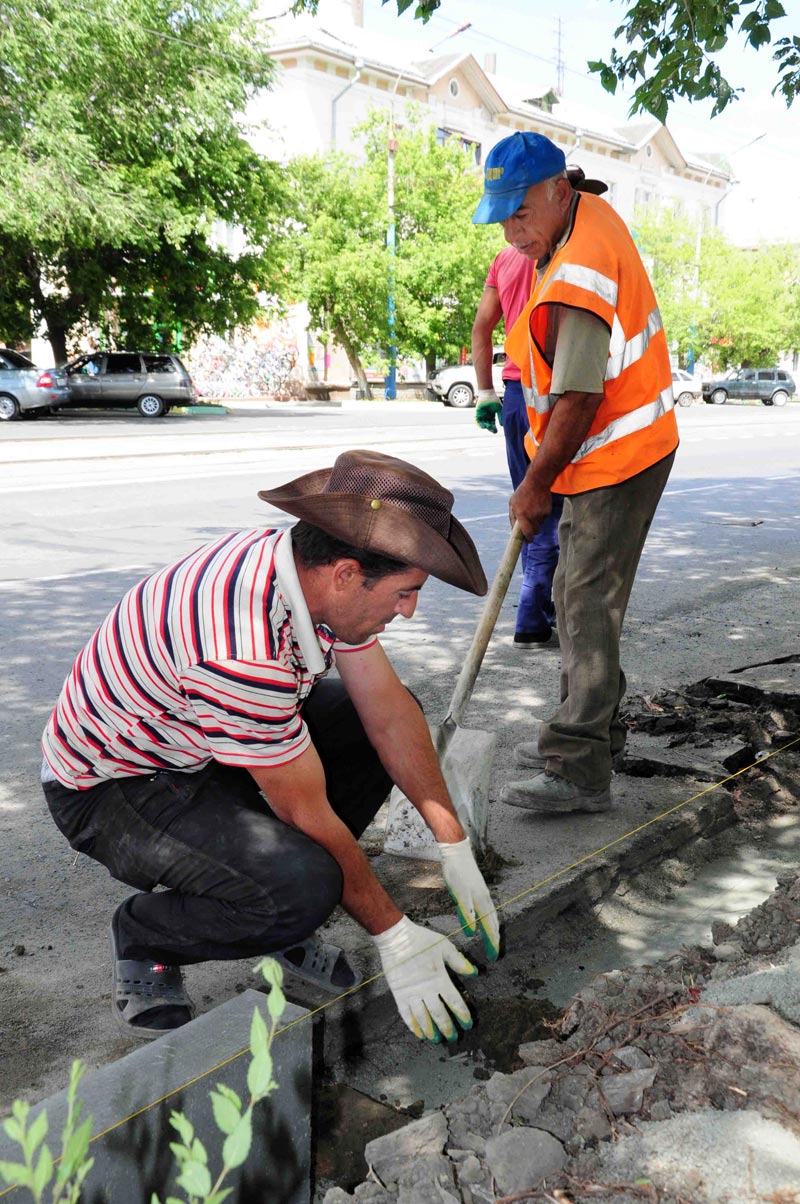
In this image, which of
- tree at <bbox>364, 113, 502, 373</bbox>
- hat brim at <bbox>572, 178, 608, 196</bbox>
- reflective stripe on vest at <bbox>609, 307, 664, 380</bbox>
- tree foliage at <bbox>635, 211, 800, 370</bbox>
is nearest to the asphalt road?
reflective stripe on vest at <bbox>609, 307, 664, 380</bbox>

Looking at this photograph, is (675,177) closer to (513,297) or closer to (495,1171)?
(513,297)

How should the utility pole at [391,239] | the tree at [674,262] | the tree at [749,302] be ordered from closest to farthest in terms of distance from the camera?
1. the utility pole at [391,239]
2. the tree at [674,262]
3. the tree at [749,302]

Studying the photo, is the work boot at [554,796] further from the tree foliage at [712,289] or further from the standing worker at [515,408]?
the tree foliage at [712,289]

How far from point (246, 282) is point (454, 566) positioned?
2661 centimetres

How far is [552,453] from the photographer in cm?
343

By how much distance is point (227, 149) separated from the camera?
25.4 m

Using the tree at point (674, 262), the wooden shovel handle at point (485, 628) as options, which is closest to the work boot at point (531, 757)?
the wooden shovel handle at point (485, 628)

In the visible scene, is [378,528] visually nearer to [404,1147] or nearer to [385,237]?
[404,1147]

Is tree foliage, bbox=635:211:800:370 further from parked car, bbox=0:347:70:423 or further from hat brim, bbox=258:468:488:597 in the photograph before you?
hat brim, bbox=258:468:488:597

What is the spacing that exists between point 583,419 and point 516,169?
77 cm

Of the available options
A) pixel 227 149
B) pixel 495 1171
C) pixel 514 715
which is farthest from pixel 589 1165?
pixel 227 149

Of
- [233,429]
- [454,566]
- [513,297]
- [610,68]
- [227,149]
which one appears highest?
[227,149]

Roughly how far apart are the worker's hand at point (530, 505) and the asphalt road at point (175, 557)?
0.97 m

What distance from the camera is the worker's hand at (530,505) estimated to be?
3.52 metres
